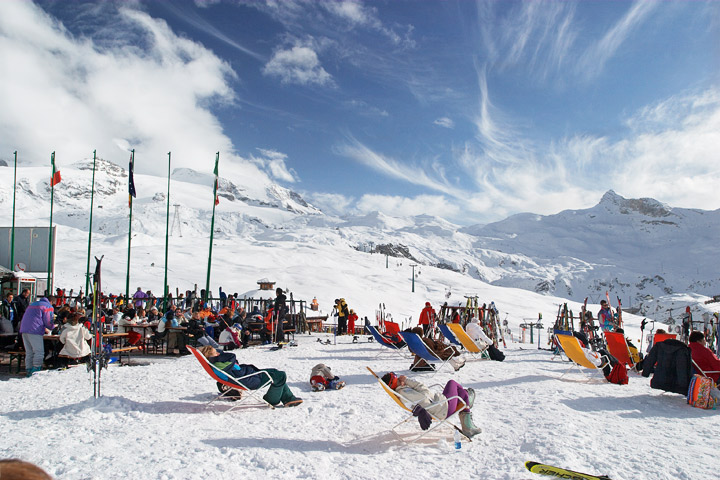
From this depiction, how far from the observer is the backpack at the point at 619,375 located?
814cm

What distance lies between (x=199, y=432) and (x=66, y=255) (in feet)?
136

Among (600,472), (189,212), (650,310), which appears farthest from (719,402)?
(189,212)

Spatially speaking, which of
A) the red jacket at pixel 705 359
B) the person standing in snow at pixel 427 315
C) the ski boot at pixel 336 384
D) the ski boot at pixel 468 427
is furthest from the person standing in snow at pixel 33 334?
the red jacket at pixel 705 359

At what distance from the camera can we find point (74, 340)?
8414 mm

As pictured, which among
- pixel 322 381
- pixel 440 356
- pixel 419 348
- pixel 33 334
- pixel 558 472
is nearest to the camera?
pixel 558 472

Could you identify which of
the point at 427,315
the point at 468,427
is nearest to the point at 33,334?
the point at 468,427

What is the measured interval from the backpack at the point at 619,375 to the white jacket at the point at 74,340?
9848 millimetres

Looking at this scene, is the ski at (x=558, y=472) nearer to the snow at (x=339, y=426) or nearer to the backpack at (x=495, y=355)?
the snow at (x=339, y=426)

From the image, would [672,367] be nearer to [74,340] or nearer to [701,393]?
[701,393]

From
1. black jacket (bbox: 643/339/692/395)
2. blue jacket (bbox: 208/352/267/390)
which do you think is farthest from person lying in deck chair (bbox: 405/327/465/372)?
blue jacket (bbox: 208/352/267/390)

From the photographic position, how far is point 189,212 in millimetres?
168250

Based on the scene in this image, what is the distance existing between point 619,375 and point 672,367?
1.31 meters

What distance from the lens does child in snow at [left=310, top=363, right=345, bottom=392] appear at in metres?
7.23

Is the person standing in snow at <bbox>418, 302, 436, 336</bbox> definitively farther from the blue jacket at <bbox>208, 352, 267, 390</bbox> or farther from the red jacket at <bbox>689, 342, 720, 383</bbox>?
the blue jacket at <bbox>208, 352, 267, 390</bbox>
